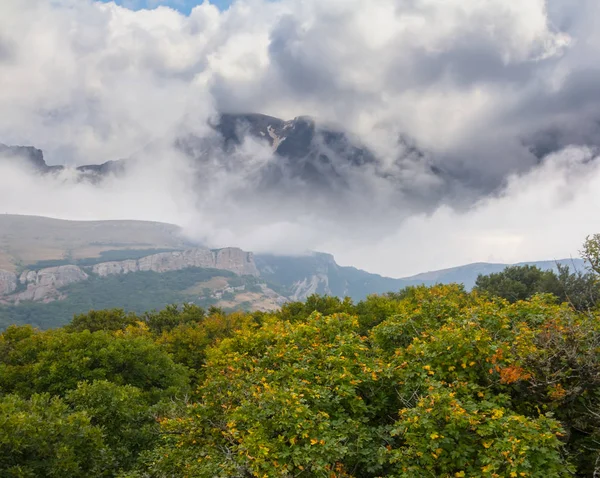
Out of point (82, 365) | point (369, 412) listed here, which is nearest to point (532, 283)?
point (369, 412)

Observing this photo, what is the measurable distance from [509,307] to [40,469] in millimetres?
15579

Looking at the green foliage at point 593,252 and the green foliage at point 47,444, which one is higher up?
the green foliage at point 593,252

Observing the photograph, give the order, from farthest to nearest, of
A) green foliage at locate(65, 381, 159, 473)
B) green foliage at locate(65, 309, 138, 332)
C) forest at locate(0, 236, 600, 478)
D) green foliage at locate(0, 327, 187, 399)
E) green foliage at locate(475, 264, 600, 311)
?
green foliage at locate(475, 264, 600, 311) < green foliage at locate(65, 309, 138, 332) < green foliage at locate(0, 327, 187, 399) < green foliage at locate(65, 381, 159, 473) < forest at locate(0, 236, 600, 478)

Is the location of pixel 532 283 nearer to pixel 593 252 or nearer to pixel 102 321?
pixel 593 252

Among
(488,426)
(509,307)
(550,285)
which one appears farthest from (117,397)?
(550,285)

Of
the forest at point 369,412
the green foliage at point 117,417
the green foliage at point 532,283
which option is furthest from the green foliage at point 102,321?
the green foliage at point 532,283

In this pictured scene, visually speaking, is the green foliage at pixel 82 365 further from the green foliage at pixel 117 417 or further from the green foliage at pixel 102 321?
the green foliage at pixel 102 321

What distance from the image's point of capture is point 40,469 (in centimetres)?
1077

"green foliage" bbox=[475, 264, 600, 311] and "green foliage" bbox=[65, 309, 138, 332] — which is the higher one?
"green foliage" bbox=[475, 264, 600, 311]

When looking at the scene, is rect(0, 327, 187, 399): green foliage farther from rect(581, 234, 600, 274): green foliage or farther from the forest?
rect(581, 234, 600, 274): green foliage

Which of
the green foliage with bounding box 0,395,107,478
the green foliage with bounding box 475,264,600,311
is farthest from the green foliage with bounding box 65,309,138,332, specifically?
the green foliage with bounding box 475,264,600,311

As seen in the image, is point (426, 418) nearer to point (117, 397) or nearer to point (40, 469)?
point (40, 469)

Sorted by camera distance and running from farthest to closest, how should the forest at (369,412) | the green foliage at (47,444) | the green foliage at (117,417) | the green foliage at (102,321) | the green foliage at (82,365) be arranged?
the green foliage at (102,321), the green foliage at (82,365), the green foliage at (117,417), the green foliage at (47,444), the forest at (369,412)

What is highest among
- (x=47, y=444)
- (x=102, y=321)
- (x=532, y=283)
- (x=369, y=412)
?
(x=532, y=283)
